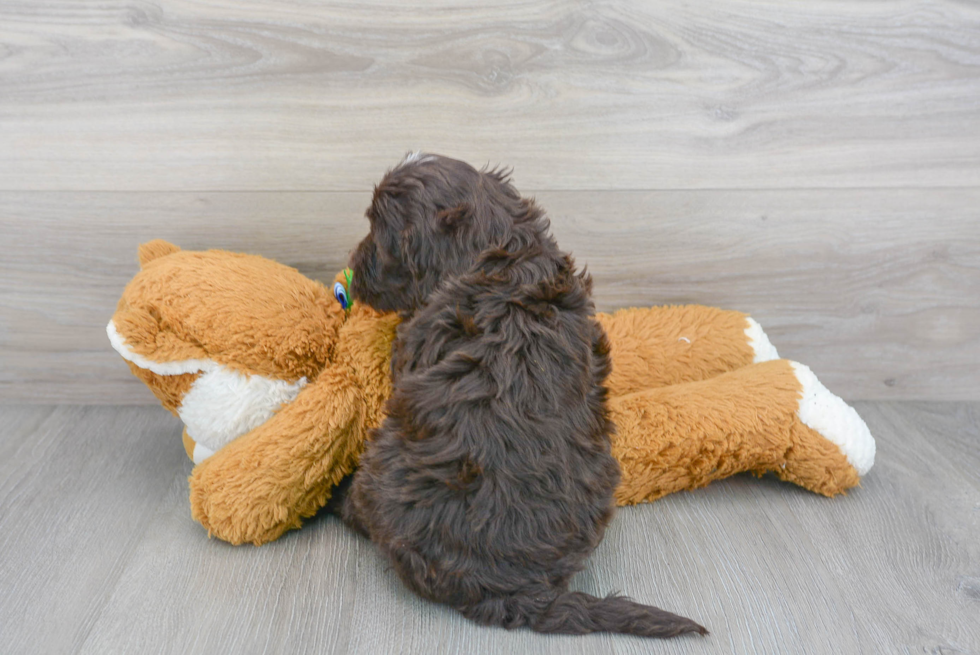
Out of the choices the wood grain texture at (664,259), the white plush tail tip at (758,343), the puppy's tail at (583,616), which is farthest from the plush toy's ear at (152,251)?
the white plush tail tip at (758,343)

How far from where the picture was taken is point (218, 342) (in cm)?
105

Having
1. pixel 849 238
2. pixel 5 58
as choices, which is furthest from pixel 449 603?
pixel 5 58

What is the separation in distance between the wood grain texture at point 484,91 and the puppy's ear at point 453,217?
1.41ft

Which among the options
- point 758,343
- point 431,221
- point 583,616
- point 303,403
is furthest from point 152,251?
point 758,343

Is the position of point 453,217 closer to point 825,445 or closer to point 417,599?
point 417,599

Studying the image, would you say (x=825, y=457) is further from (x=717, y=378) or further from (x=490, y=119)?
(x=490, y=119)

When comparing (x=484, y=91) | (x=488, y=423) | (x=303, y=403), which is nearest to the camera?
(x=488, y=423)

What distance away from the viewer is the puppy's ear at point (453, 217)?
0.88 metres

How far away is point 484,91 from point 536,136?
0.12 m

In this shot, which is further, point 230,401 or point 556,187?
point 556,187

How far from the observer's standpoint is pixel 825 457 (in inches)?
44.8

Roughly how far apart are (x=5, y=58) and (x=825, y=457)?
1.51 meters

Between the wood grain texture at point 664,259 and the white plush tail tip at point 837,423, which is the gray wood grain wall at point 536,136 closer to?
the wood grain texture at point 664,259

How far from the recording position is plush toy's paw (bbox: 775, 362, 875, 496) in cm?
113
